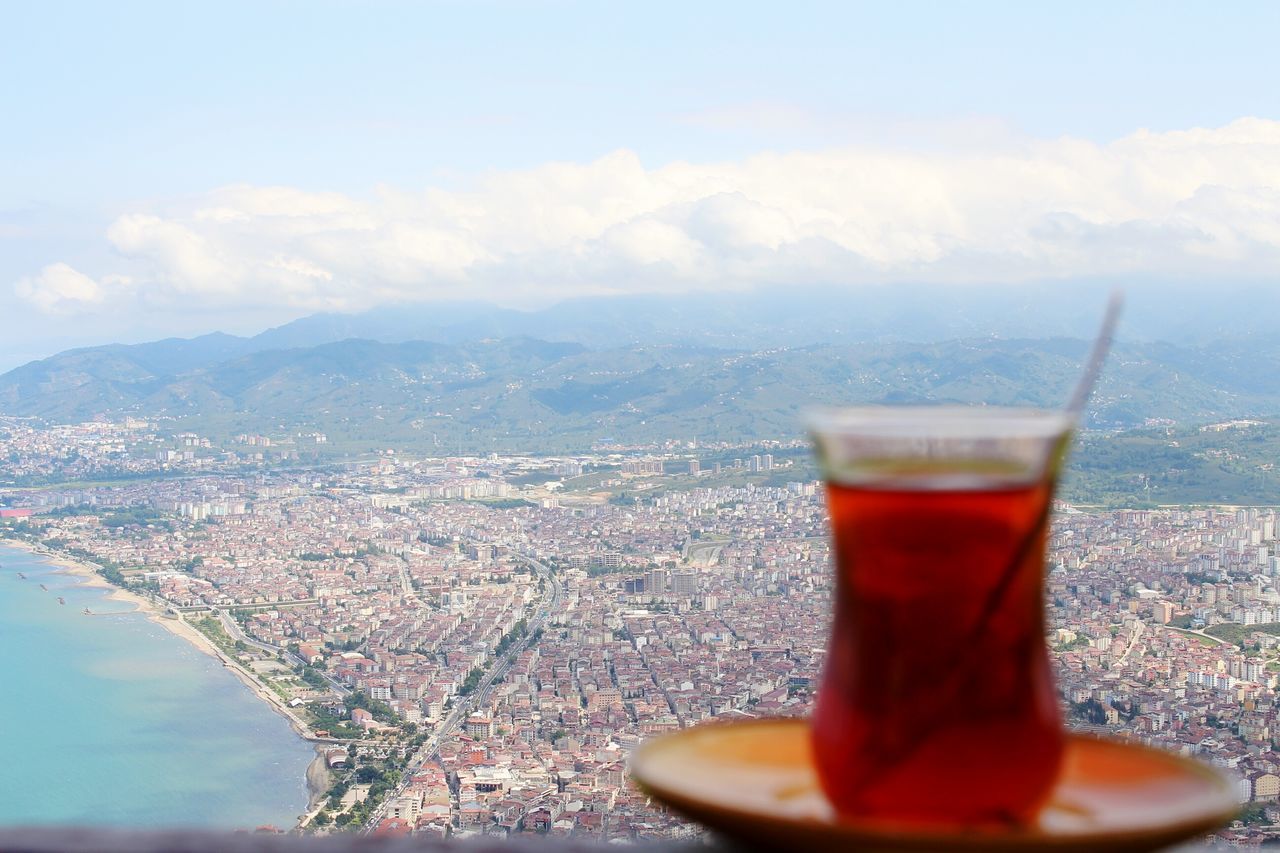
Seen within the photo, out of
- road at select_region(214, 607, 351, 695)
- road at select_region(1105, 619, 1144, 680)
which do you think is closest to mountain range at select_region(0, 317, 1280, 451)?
road at select_region(1105, 619, 1144, 680)

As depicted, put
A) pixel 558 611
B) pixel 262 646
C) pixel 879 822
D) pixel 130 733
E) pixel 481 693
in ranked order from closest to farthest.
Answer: pixel 879 822 < pixel 130 733 < pixel 481 693 < pixel 262 646 < pixel 558 611

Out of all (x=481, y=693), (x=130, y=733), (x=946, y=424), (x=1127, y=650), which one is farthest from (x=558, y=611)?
(x=946, y=424)

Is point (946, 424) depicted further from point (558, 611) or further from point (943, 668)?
point (558, 611)

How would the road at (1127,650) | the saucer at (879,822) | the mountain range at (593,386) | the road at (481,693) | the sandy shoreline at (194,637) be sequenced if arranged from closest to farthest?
the saucer at (879,822) < the road at (481,693) < the sandy shoreline at (194,637) < the road at (1127,650) < the mountain range at (593,386)

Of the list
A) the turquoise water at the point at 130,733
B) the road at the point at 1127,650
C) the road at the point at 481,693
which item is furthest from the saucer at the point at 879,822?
the road at the point at 1127,650

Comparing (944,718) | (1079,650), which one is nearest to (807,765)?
(944,718)

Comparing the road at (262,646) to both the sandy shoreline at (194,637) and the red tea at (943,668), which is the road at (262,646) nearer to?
the sandy shoreline at (194,637)
